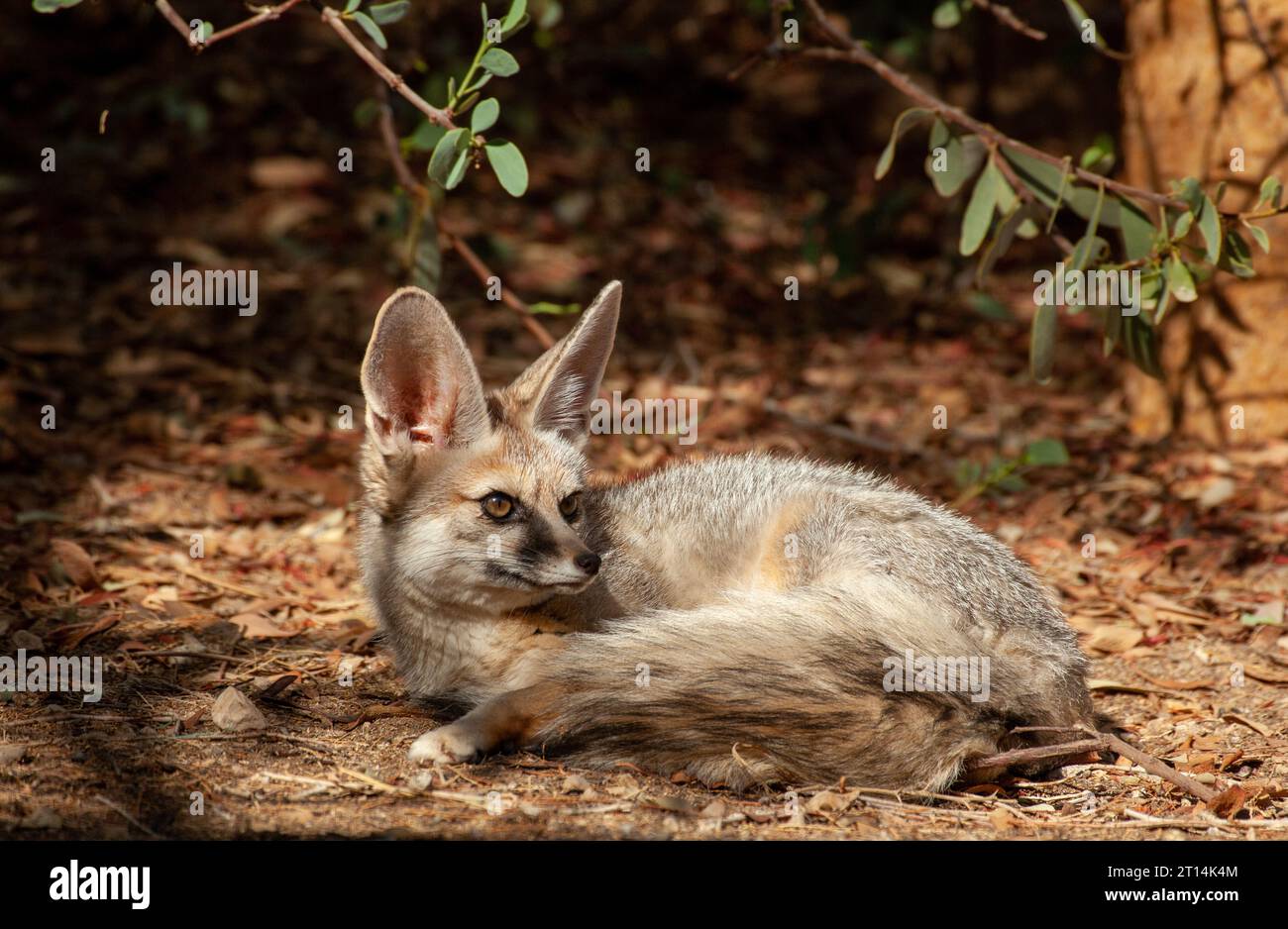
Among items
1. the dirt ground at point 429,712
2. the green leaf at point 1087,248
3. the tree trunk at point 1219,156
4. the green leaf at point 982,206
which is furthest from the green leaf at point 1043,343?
the tree trunk at point 1219,156

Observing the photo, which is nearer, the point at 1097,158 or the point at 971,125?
the point at 971,125

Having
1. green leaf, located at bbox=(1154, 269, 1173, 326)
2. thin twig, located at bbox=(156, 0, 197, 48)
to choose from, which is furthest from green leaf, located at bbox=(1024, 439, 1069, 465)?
thin twig, located at bbox=(156, 0, 197, 48)

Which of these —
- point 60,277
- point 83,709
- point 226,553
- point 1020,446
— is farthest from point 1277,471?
point 60,277

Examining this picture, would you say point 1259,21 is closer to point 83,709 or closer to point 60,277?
point 83,709

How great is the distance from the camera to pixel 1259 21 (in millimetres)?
5641

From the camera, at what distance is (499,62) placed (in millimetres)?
3957

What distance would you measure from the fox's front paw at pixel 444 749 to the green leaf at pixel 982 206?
257cm

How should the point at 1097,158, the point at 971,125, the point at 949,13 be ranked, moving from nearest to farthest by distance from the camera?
1. the point at 971,125
2. the point at 1097,158
3. the point at 949,13

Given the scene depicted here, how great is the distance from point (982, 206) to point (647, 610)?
1.94m

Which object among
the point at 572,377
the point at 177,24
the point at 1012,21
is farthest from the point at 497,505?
the point at 1012,21

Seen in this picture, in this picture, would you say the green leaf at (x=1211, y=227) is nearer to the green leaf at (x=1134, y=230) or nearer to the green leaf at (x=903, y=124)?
the green leaf at (x=1134, y=230)

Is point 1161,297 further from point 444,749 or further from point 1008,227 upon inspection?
point 444,749

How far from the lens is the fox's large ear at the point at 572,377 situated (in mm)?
3994

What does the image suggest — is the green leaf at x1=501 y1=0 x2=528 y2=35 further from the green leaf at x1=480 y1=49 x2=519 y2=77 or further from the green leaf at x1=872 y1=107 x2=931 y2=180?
the green leaf at x1=872 y1=107 x2=931 y2=180
